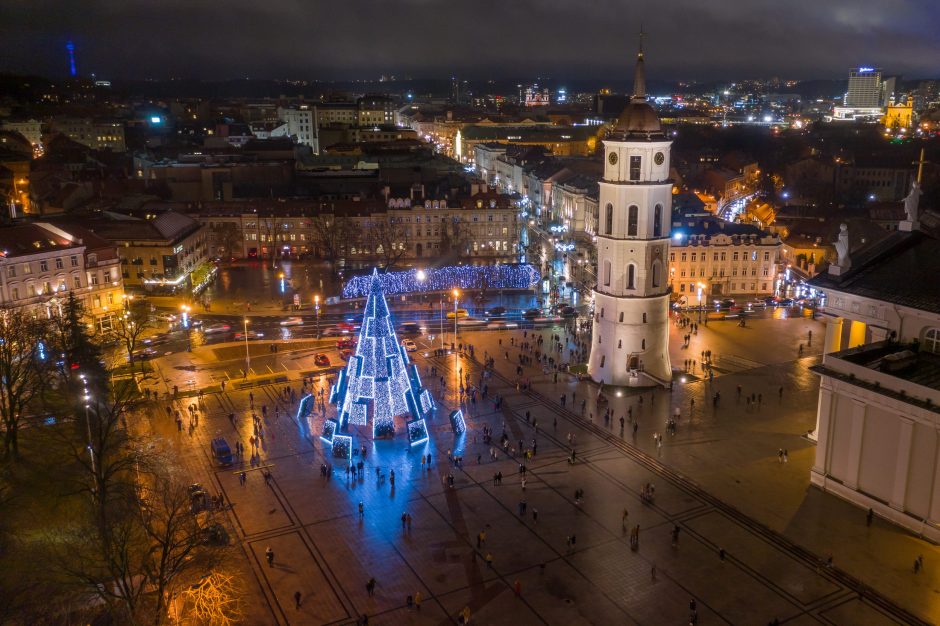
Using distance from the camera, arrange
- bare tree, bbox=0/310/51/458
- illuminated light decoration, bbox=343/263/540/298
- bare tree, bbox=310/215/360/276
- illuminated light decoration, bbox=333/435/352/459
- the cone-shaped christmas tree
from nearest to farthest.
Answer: bare tree, bbox=0/310/51/458 → illuminated light decoration, bbox=333/435/352/459 → the cone-shaped christmas tree → illuminated light decoration, bbox=343/263/540/298 → bare tree, bbox=310/215/360/276

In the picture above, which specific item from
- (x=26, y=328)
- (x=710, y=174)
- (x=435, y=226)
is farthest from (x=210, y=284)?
(x=710, y=174)

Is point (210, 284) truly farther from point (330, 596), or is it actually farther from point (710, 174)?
point (710, 174)

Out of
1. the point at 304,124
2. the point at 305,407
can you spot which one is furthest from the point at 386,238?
the point at 304,124

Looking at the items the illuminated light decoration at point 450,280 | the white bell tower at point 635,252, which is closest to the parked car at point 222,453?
the white bell tower at point 635,252

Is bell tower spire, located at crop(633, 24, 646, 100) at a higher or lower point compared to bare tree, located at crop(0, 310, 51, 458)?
higher

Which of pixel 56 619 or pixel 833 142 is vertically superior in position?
pixel 833 142

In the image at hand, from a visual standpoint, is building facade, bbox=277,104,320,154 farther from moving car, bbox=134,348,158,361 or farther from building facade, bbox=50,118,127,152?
moving car, bbox=134,348,158,361

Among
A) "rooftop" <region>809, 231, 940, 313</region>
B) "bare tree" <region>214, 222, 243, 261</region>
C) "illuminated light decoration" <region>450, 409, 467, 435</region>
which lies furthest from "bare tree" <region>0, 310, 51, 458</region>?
"bare tree" <region>214, 222, 243, 261</region>
